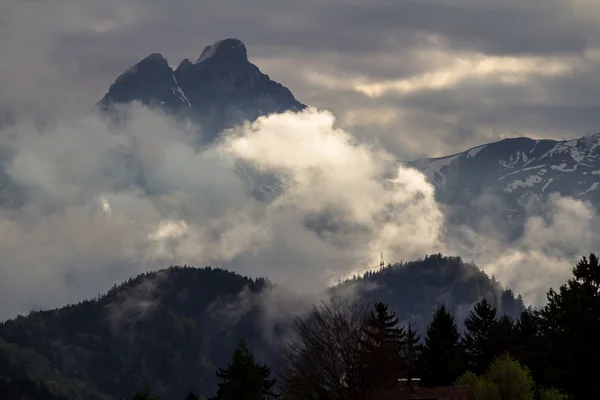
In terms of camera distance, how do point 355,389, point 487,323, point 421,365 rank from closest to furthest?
point 355,389, point 421,365, point 487,323

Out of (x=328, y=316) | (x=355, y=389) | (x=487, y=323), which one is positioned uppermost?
(x=487, y=323)

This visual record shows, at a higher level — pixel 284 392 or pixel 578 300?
pixel 578 300

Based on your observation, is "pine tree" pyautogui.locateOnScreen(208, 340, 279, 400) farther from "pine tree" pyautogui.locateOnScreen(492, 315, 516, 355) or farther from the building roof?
"pine tree" pyautogui.locateOnScreen(492, 315, 516, 355)

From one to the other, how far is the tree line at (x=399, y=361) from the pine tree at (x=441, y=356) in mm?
173

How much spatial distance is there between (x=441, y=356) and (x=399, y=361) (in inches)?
2506

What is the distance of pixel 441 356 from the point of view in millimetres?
128250

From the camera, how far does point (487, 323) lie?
5699 inches

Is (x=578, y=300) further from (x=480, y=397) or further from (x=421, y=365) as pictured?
(x=421, y=365)

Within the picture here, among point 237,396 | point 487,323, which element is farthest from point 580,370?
point 487,323

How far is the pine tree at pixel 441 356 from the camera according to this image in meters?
124

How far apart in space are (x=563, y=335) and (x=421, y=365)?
180 feet

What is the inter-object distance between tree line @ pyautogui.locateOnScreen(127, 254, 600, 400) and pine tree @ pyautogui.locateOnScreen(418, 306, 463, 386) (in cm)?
17

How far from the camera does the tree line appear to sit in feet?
190

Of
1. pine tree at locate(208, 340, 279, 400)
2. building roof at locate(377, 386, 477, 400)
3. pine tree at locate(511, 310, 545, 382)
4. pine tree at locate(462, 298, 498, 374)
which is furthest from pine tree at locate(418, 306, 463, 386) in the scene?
building roof at locate(377, 386, 477, 400)
